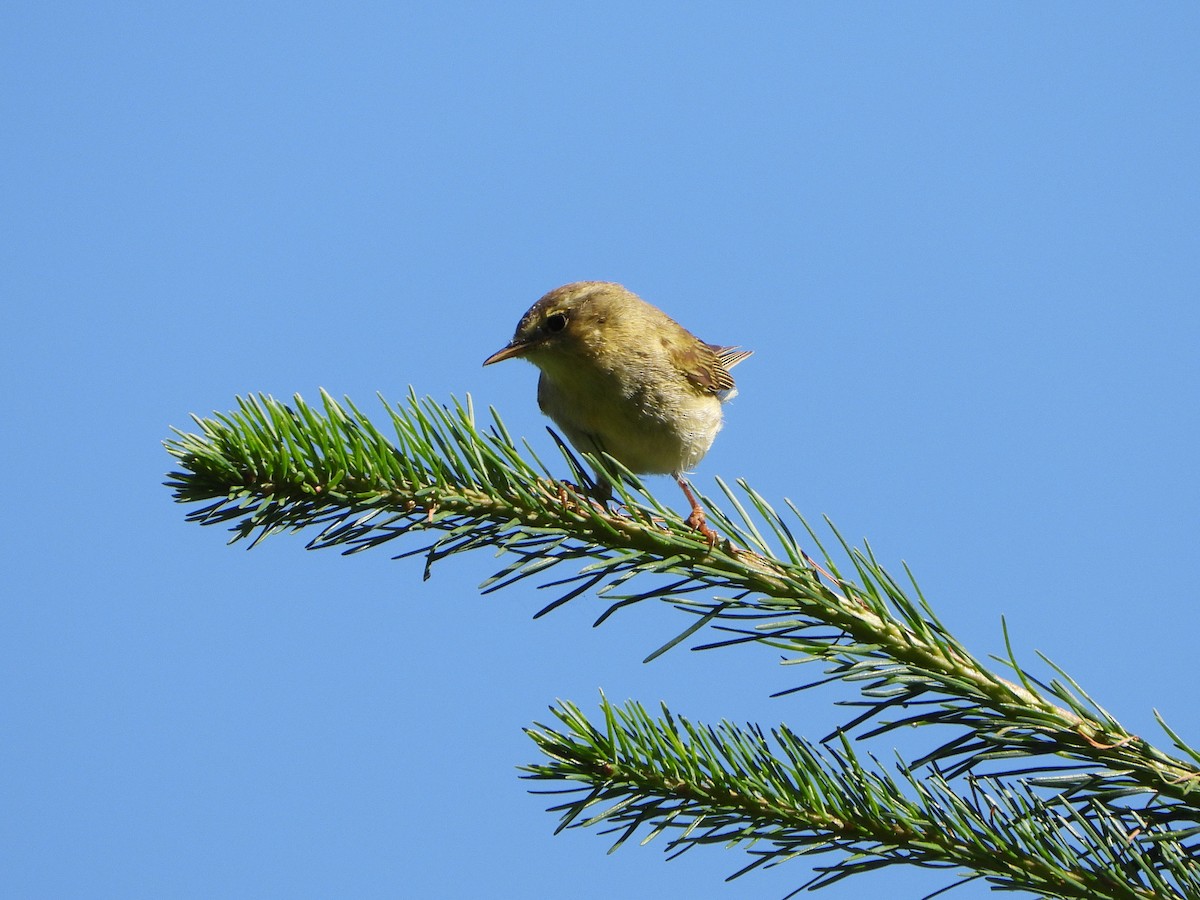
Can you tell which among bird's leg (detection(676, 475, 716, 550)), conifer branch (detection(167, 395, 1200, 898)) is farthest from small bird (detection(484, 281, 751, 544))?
conifer branch (detection(167, 395, 1200, 898))

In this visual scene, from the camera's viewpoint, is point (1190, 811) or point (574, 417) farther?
point (574, 417)

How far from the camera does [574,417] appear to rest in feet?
18.0

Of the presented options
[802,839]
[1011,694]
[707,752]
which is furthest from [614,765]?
[1011,694]

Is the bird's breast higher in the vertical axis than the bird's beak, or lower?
lower

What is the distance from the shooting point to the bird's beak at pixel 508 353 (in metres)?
5.43

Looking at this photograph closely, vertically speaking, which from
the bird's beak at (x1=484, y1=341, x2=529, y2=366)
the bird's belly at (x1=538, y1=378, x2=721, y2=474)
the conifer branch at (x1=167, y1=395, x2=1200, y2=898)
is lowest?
the conifer branch at (x1=167, y1=395, x2=1200, y2=898)

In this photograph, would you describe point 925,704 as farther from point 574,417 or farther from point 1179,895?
point 574,417

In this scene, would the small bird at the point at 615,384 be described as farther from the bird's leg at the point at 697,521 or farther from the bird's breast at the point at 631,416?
the bird's leg at the point at 697,521

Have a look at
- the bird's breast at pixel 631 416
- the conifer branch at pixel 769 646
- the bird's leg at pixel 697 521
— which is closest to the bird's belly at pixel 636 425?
the bird's breast at pixel 631 416

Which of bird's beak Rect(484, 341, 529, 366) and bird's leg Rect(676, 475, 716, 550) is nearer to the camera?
bird's leg Rect(676, 475, 716, 550)

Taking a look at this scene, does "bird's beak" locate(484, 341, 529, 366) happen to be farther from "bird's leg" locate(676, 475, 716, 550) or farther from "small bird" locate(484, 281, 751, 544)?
"bird's leg" locate(676, 475, 716, 550)

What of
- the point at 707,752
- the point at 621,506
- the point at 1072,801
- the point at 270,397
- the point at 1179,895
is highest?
the point at 270,397

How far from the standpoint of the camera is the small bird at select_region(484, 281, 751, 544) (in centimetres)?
536

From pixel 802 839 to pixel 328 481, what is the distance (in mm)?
1466
